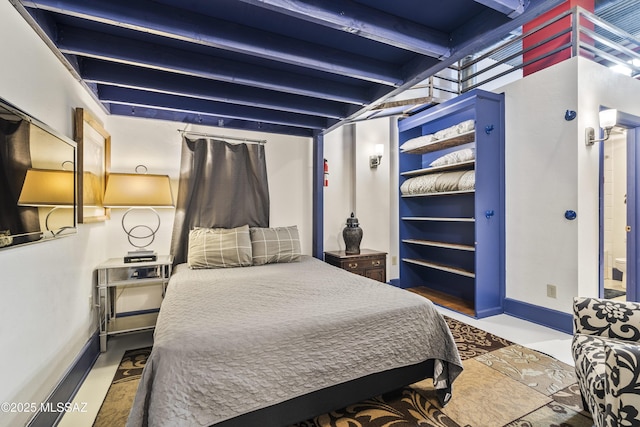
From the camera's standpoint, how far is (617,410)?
3.52ft

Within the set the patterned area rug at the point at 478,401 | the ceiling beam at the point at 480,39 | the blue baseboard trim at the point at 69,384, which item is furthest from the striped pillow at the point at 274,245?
the ceiling beam at the point at 480,39

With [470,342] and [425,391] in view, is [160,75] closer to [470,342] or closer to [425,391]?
[425,391]

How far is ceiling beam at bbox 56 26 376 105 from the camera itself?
1.80 m

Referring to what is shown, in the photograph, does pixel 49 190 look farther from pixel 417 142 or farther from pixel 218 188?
pixel 417 142

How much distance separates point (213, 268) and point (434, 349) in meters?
2.01

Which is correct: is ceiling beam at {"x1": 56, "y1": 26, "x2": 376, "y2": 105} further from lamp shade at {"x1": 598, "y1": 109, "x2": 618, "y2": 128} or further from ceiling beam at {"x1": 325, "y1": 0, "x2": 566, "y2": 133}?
lamp shade at {"x1": 598, "y1": 109, "x2": 618, "y2": 128}

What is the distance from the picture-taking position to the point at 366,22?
162cm

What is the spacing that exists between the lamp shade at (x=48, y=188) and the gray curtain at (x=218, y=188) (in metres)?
1.36

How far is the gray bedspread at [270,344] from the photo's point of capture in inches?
49.2

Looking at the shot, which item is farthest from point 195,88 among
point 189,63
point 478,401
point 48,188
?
point 478,401

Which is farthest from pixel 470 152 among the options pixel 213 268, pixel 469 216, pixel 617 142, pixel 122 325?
pixel 122 325

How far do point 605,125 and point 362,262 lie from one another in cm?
269

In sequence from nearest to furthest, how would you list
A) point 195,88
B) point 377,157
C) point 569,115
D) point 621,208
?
point 195,88 < point 569,115 < point 377,157 < point 621,208

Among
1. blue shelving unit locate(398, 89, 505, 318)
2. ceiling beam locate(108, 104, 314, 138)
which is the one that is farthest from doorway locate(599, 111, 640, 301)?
ceiling beam locate(108, 104, 314, 138)
